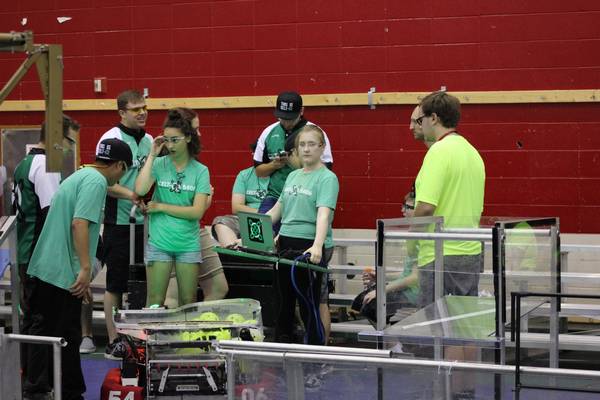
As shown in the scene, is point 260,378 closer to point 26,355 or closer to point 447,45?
point 26,355

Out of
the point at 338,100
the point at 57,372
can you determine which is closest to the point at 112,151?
the point at 57,372

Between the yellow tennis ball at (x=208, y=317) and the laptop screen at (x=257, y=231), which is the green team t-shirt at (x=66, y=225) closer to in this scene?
the yellow tennis ball at (x=208, y=317)

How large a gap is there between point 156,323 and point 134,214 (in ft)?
6.71

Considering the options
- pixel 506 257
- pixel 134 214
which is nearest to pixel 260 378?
pixel 506 257

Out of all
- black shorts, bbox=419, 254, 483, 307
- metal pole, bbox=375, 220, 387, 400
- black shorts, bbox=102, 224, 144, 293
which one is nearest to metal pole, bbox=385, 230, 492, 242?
metal pole, bbox=375, 220, 387, 400

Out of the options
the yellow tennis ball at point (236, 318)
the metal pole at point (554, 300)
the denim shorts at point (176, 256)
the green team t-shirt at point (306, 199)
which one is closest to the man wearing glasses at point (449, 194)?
the metal pole at point (554, 300)

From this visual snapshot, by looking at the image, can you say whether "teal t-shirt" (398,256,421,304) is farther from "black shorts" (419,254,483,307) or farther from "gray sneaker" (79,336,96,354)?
"gray sneaker" (79,336,96,354)

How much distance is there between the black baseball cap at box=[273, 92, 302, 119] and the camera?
872cm

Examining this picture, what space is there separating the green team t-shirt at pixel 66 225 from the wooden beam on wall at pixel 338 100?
146 inches

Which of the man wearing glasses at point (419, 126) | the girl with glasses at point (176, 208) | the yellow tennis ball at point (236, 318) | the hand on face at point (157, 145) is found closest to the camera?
the man wearing glasses at point (419, 126)

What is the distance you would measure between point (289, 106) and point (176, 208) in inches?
56.4

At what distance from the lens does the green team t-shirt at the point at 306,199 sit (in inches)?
292

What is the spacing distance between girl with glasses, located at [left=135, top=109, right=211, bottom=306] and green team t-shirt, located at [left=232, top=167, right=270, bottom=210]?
3.99 feet

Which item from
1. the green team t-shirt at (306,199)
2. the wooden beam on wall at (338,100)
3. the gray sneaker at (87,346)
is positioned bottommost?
the gray sneaker at (87,346)
